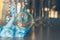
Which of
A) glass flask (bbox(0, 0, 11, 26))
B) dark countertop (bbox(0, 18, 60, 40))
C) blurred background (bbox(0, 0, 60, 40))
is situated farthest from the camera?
blurred background (bbox(0, 0, 60, 40))

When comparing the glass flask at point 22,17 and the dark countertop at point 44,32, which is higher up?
the glass flask at point 22,17

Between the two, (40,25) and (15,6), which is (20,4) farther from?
(40,25)

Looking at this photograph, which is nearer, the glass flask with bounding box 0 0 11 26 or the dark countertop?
the dark countertop

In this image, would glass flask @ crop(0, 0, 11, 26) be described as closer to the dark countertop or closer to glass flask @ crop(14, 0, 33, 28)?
glass flask @ crop(14, 0, 33, 28)

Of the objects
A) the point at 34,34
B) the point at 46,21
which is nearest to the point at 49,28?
the point at 46,21

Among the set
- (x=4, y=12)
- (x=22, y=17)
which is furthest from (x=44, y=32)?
(x=4, y=12)

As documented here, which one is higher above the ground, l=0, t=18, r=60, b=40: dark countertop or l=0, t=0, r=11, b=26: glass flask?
l=0, t=0, r=11, b=26: glass flask

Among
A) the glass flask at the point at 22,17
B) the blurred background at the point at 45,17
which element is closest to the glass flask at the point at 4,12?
the glass flask at the point at 22,17

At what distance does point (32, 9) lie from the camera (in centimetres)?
459

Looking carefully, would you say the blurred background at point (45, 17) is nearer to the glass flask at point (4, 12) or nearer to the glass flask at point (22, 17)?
the glass flask at point (22, 17)

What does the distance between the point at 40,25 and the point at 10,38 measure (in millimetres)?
884

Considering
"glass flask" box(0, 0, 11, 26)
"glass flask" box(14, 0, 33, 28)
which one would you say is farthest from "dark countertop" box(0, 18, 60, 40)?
"glass flask" box(0, 0, 11, 26)

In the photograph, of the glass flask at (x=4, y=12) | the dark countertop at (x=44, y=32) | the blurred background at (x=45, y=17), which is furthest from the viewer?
the blurred background at (x=45, y=17)

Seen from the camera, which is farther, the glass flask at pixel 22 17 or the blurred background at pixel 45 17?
the blurred background at pixel 45 17
